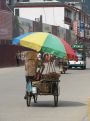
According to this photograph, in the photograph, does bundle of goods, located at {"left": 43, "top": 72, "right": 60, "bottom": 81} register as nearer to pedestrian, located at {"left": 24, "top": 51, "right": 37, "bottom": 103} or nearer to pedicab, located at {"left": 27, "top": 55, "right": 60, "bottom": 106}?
pedicab, located at {"left": 27, "top": 55, "right": 60, "bottom": 106}

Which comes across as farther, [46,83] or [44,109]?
[46,83]

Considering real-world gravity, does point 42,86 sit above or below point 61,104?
above

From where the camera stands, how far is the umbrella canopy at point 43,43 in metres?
16.3

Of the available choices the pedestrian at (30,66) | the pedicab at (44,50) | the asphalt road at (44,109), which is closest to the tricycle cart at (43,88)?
the pedicab at (44,50)

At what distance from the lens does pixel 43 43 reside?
54.2 feet

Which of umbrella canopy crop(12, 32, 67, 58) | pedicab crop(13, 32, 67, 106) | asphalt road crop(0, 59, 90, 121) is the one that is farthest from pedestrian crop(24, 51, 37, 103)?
asphalt road crop(0, 59, 90, 121)

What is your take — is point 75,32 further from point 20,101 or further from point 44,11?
point 20,101

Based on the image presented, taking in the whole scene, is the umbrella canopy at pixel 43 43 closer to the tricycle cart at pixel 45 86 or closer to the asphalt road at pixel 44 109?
the tricycle cart at pixel 45 86

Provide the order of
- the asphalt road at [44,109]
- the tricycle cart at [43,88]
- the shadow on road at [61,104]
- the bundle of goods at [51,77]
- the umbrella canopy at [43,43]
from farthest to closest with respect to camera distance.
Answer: the shadow on road at [61,104] < the bundle of goods at [51,77] < the tricycle cart at [43,88] < the umbrella canopy at [43,43] < the asphalt road at [44,109]

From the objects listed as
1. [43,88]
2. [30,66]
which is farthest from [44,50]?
[43,88]

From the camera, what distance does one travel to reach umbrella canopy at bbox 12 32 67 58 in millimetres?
16328

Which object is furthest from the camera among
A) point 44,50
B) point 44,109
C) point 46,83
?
point 46,83

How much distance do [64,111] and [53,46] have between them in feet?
7.00

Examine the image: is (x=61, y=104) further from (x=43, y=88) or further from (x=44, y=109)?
(x=44, y=109)
